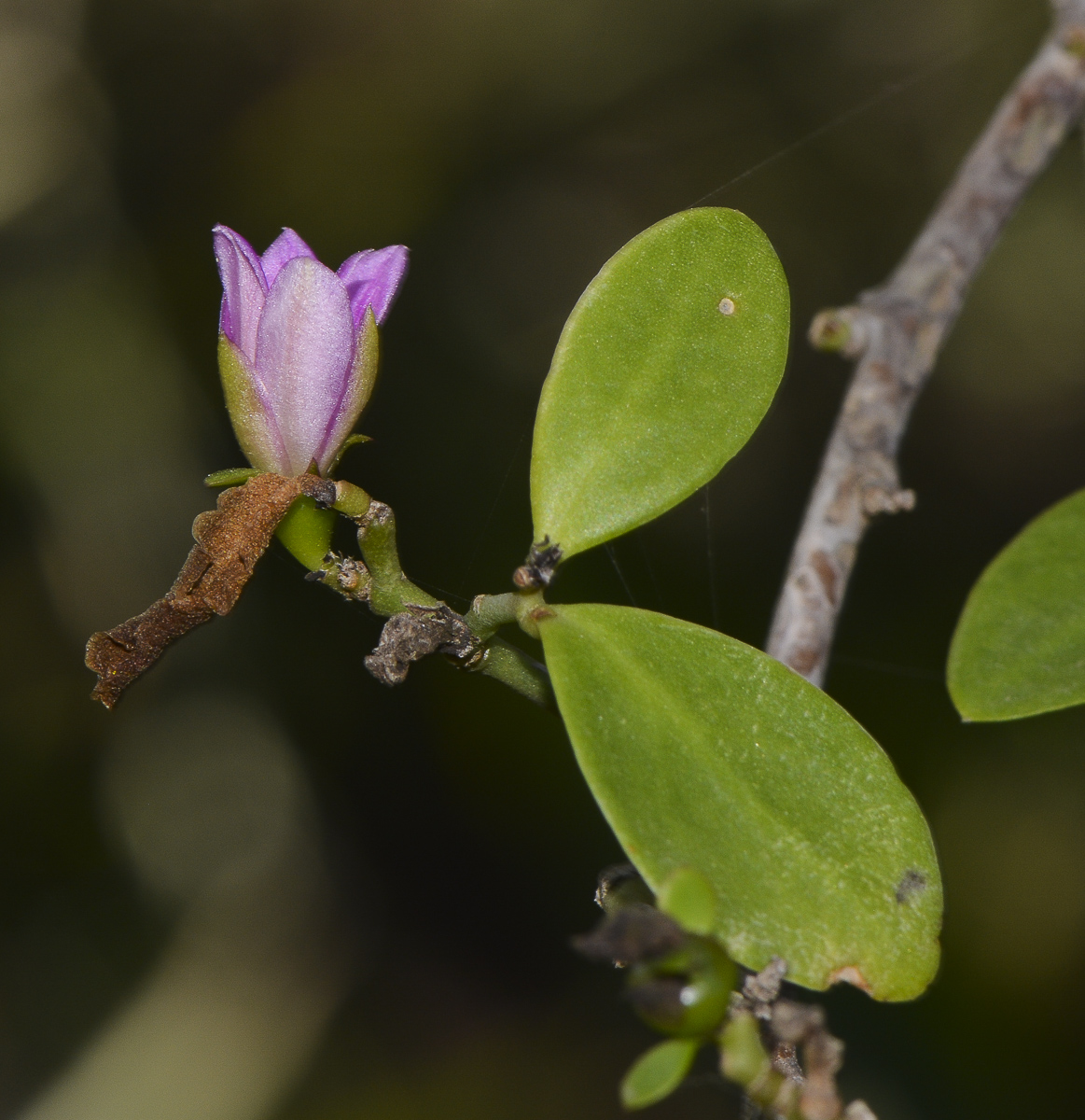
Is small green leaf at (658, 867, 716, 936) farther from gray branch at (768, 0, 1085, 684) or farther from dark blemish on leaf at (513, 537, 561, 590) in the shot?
gray branch at (768, 0, 1085, 684)

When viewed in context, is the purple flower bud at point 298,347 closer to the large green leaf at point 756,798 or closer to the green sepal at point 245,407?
the green sepal at point 245,407

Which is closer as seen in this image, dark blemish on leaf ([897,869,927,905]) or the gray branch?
dark blemish on leaf ([897,869,927,905])

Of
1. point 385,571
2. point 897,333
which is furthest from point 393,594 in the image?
point 897,333

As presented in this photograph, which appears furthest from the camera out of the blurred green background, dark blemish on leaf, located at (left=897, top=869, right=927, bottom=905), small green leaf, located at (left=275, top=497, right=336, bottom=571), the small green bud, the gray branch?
the blurred green background

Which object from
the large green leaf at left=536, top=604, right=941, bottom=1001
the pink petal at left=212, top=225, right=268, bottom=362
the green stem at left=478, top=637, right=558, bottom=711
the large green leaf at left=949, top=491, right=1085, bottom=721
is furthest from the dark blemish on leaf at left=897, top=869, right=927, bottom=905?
the pink petal at left=212, top=225, right=268, bottom=362

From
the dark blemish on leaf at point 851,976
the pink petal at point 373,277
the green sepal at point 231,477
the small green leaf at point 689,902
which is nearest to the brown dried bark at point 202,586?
the green sepal at point 231,477

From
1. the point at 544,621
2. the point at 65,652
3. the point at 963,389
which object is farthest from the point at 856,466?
the point at 65,652

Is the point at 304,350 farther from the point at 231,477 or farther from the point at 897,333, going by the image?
the point at 897,333
